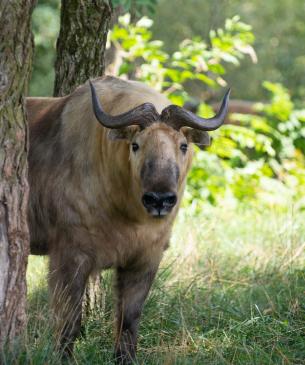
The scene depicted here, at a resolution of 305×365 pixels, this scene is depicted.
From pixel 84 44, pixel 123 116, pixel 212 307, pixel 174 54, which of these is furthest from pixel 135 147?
pixel 174 54

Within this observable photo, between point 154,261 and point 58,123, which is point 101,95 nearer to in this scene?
point 58,123

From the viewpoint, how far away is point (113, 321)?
18.5 ft

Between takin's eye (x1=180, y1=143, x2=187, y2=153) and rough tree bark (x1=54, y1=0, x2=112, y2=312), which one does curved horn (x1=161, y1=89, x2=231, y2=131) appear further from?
rough tree bark (x1=54, y1=0, x2=112, y2=312)

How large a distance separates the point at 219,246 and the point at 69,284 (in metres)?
2.91

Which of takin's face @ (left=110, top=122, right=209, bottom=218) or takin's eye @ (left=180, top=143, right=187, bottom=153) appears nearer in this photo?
takin's face @ (left=110, top=122, right=209, bottom=218)

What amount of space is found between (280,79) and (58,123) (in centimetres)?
1711

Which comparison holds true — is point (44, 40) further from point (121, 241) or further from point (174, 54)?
point (121, 241)

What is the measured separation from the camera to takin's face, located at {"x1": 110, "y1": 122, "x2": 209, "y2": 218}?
4.66 metres

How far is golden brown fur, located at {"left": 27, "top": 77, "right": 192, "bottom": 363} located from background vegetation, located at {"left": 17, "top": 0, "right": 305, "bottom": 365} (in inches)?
9.9

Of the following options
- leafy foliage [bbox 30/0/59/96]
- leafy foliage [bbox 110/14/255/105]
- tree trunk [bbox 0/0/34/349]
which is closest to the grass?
tree trunk [bbox 0/0/34/349]

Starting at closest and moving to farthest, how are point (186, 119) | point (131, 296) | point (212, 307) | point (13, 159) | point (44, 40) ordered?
point (13, 159) → point (186, 119) → point (131, 296) → point (212, 307) → point (44, 40)

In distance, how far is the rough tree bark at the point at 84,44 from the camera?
19.9 feet

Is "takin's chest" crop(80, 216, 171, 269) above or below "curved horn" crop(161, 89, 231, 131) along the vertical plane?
below

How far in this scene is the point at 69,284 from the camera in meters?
5.16
